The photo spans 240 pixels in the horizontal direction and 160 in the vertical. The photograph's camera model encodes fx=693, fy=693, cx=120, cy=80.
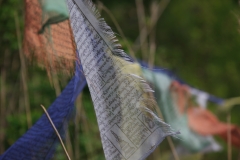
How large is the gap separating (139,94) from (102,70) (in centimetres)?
8

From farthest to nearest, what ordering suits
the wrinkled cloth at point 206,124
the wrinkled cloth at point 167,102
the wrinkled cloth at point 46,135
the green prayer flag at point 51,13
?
the wrinkled cloth at point 206,124
the wrinkled cloth at point 167,102
the green prayer flag at point 51,13
the wrinkled cloth at point 46,135

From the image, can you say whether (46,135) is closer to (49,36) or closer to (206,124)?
(49,36)

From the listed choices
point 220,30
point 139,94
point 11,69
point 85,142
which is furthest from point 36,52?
point 220,30

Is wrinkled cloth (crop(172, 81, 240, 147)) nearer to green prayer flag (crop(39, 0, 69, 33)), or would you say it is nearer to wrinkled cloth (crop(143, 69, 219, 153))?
wrinkled cloth (crop(143, 69, 219, 153))

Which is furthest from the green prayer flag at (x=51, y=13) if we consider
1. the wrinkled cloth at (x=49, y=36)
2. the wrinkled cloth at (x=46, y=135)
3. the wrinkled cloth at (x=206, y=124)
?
the wrinkled cloth at (x=206, y=124)

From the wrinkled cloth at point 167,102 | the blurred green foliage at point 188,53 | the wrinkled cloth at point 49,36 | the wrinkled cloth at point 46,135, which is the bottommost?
the blurred green foliage at point 188,53

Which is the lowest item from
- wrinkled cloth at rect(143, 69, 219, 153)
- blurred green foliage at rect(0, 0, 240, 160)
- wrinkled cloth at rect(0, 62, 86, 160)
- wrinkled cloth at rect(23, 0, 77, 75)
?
blurred green foliage at rect(0, 0, 240, 160)

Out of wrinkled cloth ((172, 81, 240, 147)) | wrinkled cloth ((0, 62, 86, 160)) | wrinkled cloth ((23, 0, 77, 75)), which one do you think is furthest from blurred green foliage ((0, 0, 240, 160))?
wrinkled cloth ((0, 62, 86, 160))

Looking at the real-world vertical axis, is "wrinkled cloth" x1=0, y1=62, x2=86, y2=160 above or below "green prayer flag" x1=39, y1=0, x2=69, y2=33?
below

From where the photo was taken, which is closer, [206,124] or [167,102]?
[167,102]

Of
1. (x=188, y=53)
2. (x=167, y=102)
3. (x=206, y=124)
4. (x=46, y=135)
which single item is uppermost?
(x=46, y=135)

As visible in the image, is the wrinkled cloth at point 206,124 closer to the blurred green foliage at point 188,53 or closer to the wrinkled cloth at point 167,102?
the wrinkled cloth at point 167,102

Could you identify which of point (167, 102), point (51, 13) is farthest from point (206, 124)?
point (51, 13)

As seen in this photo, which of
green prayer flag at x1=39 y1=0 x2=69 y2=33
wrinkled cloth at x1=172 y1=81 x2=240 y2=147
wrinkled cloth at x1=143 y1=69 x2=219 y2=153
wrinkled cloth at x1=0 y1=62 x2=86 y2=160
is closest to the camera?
wrinkled cloth at x1=0 y1=62 x2=86 y2=160
